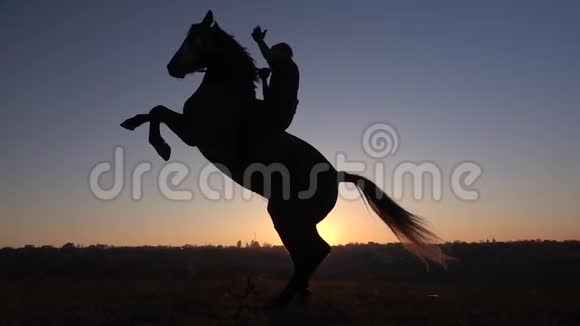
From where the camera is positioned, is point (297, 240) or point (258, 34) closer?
point (297, 240)

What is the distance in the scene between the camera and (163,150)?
26.5 feet

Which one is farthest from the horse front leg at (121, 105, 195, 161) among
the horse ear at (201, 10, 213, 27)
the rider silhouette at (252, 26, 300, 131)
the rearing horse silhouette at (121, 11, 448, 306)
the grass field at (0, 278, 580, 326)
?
the grass field at (0, 278, 580, 326)

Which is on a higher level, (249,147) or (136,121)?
(136,121)

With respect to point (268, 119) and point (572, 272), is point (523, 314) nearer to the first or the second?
point (268, 119)

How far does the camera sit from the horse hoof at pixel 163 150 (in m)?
8.08

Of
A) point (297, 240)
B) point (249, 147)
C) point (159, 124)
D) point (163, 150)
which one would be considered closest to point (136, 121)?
point (159, 124)

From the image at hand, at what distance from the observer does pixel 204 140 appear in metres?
7.77

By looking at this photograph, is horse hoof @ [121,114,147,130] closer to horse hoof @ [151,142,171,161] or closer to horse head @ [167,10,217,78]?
horse hoof @ [151,142,171,161]

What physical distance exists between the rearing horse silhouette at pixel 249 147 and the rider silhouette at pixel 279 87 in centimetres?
14

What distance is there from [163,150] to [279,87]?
1759mm

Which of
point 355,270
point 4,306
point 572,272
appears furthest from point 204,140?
point 572,272

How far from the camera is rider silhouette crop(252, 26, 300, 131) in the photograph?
7.86 meters

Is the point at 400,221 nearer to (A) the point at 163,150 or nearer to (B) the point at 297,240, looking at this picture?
(B) the point at 297,240

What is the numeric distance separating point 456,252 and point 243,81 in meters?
24.4
